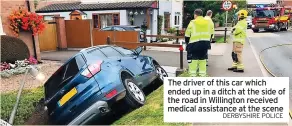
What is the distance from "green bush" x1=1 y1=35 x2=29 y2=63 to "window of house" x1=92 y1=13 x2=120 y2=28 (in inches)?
297

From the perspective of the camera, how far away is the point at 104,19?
14484 millimetres

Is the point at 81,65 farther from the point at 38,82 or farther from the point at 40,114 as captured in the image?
the point at 38,82

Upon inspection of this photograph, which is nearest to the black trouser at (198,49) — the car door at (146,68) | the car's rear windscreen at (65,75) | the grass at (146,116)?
the car door at (146,68)

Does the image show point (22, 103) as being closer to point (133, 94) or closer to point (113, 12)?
point (133, 94)

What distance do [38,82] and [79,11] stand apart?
944cm

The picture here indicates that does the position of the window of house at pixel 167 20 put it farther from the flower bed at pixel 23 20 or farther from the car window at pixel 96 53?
the car window at pixel 96 53

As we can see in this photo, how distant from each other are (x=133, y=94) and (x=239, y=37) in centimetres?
323

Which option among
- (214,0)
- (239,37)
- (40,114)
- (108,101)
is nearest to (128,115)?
(108,101)

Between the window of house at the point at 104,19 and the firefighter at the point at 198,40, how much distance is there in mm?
9981

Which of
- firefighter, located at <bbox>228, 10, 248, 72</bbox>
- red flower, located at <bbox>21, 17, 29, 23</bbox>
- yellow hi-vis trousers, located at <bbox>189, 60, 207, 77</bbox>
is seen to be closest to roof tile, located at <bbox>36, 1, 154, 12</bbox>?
red flower, located at <bbox>21, 17, 29, 23</bbox>

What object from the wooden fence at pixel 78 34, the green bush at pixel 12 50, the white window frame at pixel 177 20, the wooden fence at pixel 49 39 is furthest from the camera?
the white window frame at pixel 177 20

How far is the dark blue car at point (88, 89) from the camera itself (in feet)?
11.2

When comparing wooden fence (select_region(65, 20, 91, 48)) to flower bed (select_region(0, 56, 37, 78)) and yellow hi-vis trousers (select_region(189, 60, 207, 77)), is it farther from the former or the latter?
yellow hi-vis trousers (select_region(189, 60, 207, 77))

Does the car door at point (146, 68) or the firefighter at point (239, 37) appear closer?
the car door at point (146, 68)
